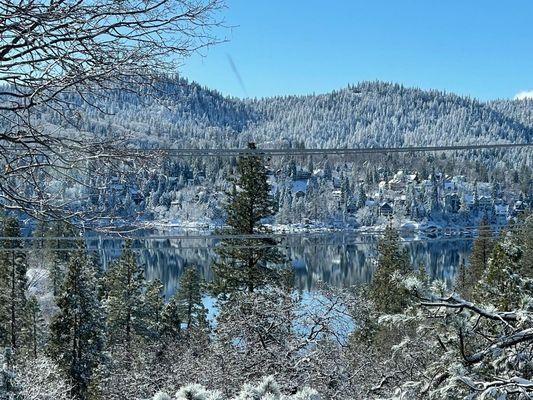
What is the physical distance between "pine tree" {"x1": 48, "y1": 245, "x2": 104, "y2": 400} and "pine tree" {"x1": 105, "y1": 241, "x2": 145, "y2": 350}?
4.25 metres

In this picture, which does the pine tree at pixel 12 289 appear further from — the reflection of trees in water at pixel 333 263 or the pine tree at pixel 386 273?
the reflection of trees in water at pixel 333 263

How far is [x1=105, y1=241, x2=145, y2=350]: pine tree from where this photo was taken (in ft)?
80.4

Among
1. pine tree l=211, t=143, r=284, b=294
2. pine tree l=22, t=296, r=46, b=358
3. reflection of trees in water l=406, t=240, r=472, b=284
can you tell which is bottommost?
reflection of trees in water l=406, t=240, r=472, b=284

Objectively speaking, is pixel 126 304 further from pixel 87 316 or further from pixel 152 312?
pixel 87 316

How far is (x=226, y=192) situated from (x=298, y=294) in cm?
451

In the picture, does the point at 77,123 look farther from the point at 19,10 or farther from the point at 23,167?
the point at 19,10

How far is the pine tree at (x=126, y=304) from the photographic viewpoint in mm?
24516

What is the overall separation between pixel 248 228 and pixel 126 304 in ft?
32.9

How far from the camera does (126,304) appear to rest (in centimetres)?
2436

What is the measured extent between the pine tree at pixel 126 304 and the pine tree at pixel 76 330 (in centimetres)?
425

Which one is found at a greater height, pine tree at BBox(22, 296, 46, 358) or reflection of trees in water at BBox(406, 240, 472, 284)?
pine tree at BBox(22, 296, 46, 358)

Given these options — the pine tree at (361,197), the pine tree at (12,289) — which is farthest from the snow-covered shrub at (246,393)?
the pine tree at (12,289)

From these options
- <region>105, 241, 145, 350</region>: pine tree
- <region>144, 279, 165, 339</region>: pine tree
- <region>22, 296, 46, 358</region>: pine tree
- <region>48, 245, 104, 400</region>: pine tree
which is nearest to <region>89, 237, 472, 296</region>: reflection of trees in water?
<region>22, 296, 46, 358</region>: pine tree

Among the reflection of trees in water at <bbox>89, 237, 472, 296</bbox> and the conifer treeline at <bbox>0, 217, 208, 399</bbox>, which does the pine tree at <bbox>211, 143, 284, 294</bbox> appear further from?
the reflection of trees in water at <bbox>89, 237, 472, 296</bbox>
